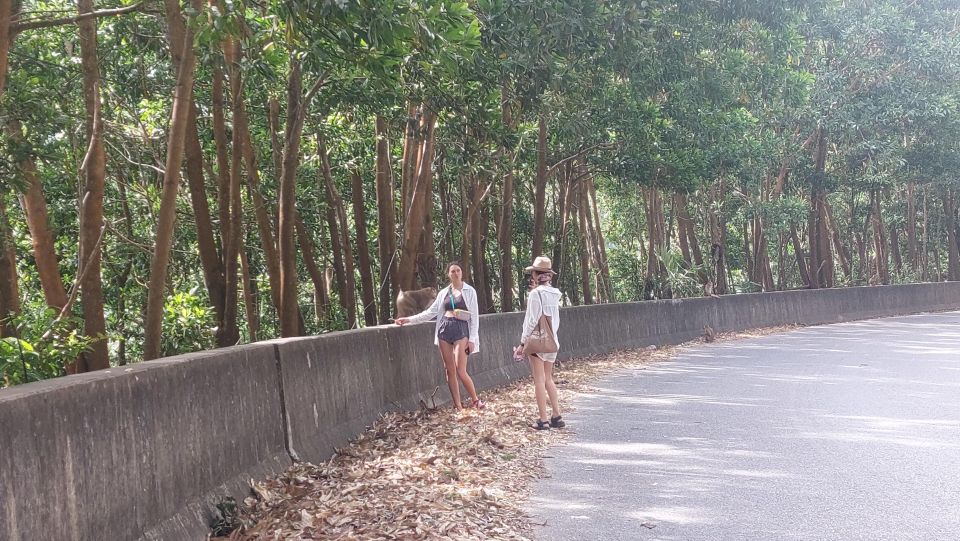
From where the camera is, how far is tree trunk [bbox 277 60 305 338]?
46.4 feet

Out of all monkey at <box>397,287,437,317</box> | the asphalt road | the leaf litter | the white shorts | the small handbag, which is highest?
monkey at <box>397,287,437,317</box>

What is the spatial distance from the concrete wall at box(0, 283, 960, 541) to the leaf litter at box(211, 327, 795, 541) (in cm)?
20

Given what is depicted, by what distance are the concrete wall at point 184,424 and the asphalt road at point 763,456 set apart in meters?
1.95

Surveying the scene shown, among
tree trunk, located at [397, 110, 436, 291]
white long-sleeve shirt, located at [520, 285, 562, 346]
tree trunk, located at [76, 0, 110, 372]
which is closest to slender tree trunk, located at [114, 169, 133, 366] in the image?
tree trunk, located at [397, 110, 436, 291]

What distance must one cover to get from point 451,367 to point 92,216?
14.2 ft

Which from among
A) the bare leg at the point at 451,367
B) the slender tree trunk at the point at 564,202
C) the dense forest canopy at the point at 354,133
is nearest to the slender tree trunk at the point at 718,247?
the dense forest canopy at the point at 354,133

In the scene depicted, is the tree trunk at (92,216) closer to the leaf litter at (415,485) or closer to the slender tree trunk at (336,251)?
the leaf litter at (415,485)

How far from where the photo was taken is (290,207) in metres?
14.3

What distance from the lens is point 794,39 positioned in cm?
2342

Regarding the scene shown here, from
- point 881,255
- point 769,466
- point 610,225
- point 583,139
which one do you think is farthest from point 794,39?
point 881,255

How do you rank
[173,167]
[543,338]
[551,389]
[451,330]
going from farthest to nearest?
[451,330] < [543,338] < [551,389] < [173,167]

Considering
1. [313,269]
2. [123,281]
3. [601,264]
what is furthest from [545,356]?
[601,264]

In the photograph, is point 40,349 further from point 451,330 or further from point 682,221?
point 682,221

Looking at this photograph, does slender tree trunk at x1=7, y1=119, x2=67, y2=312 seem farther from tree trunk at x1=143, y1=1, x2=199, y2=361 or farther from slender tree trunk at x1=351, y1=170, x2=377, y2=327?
slender tree trunk at x1=351, y1=170, x2=377, y2=327
